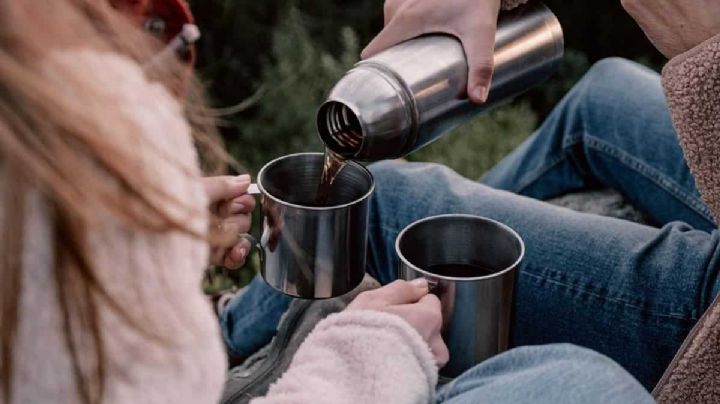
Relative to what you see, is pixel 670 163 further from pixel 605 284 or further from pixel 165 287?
pixel 165 287

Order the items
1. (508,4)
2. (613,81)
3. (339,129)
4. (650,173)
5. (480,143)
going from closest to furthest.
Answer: (339,129)
(508,4)
(650,173)
(613,81)
(480,143)

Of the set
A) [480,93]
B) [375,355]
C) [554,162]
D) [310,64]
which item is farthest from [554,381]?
[310,64]

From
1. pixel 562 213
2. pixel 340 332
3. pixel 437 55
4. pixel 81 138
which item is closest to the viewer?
pixel 81 138

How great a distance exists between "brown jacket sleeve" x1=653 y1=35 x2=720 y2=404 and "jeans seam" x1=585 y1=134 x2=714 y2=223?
319mm

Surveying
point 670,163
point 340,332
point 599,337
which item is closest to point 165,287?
point 340,332

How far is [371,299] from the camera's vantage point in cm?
108

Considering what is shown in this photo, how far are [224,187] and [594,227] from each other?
0.46m

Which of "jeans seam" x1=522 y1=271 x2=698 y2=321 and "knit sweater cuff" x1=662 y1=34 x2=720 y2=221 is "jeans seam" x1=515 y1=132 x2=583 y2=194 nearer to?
"jeans seam" x1=522 y1=271 x2=698 y2=321

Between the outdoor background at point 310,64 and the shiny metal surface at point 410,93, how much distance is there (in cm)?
88

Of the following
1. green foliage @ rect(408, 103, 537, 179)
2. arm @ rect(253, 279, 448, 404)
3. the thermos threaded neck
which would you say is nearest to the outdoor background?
green foliage @ rect(408, 103, 537, 179)

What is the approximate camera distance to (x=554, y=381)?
0.92 metres

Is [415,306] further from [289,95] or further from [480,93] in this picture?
[289,95]

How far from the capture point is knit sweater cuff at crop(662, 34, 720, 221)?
1.04 metres

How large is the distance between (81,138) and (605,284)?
0.76 m
